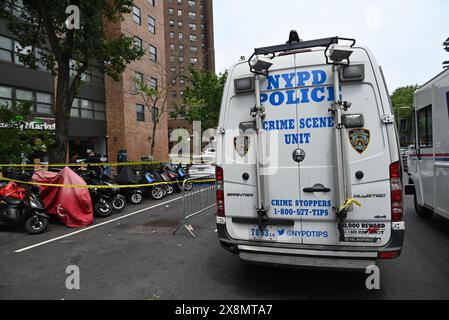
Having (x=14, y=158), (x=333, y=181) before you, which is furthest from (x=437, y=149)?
(x=14, y=158)

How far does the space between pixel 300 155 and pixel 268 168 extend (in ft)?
1.34

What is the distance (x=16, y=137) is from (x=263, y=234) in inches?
356

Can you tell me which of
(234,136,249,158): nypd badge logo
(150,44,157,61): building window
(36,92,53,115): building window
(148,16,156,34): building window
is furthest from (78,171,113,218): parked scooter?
(148,16,156,34): building window

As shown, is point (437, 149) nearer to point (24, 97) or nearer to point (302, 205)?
point (302, 205)

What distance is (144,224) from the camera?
26.7 ft

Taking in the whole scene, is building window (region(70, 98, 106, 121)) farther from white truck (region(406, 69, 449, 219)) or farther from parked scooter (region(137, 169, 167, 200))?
white truck (region(406, 69, 449, 219))

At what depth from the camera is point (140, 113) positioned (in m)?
29.2

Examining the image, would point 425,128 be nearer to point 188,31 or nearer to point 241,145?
point 241,145
